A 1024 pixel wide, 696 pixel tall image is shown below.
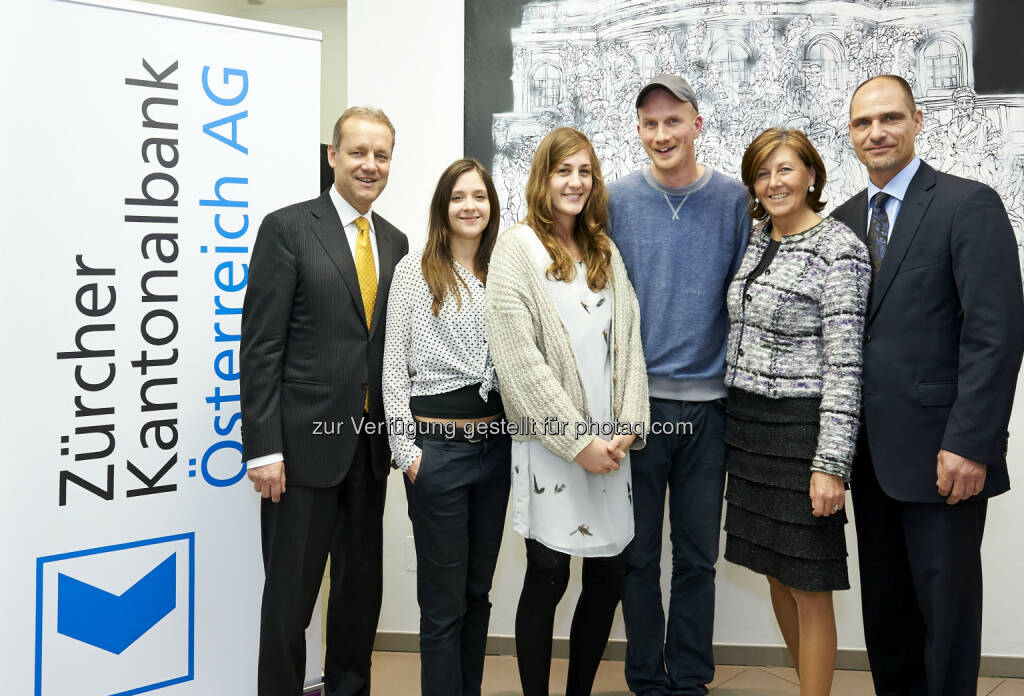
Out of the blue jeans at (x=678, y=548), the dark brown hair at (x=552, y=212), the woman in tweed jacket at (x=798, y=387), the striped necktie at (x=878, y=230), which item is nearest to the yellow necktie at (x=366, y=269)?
the dark brown hair at (x=552, y=212)

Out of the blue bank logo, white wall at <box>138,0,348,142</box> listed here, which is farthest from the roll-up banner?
white wall at <box>138,0,348,142</box>

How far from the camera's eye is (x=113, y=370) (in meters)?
2.00

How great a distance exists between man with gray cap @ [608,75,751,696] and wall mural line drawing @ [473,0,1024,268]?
2.11 feet

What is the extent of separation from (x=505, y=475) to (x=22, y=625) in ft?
4.60

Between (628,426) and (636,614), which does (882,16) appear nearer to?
(628,426)

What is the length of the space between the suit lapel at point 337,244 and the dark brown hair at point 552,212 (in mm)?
530

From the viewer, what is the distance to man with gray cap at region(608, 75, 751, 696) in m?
2.13

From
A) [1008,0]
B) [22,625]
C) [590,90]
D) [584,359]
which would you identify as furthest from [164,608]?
[1008,0]

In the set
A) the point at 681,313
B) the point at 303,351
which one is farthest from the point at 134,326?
the point at 681,313

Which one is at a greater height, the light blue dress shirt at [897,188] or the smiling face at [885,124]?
the smiling face at [885,124]

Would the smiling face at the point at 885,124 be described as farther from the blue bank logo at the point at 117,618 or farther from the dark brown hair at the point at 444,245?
the blue bank logo at the point at 117,618

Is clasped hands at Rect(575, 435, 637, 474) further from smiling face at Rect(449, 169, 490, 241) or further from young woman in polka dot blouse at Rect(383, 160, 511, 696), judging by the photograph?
smiling face at Rect(449, 169, 490, 241)

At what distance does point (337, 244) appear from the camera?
199 centimetres

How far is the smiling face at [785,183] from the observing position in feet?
6.18
